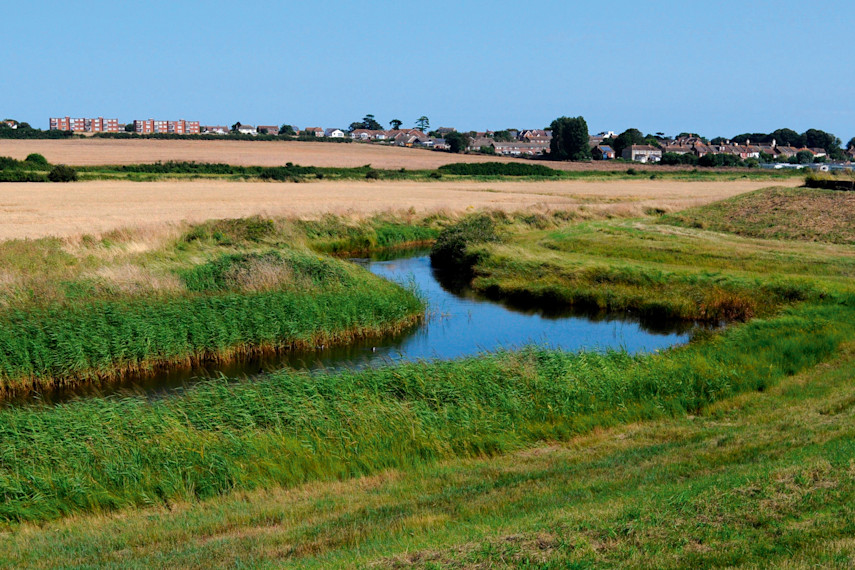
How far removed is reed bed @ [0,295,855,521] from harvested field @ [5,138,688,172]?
254 ft

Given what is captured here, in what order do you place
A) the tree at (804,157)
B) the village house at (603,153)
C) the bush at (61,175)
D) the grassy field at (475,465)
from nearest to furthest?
the grassy field at (475,465) → the bush at (61,175) → the village house at (603,153) → the tree at (804,157)

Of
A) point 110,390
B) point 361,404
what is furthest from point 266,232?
point 361,404

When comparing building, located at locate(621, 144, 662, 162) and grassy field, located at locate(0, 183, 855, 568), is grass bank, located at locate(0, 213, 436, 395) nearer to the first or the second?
grassy field, located at locate(0, 183, 855, 568)

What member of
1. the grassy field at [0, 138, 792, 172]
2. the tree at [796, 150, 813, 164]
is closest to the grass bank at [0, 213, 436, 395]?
the grassy field at [0, 138, 792, 172]

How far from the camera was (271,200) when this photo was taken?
5034cm

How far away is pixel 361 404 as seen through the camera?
11.6 m

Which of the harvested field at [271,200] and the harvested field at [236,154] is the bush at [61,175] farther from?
the harvested field at [236,154]

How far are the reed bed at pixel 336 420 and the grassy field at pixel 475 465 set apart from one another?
35 millimetres

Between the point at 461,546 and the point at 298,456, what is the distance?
404cm

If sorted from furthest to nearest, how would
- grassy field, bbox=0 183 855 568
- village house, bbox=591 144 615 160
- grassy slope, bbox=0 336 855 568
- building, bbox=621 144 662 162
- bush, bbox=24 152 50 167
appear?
building, bbox=621 144 662 162 < village house, bbox=591 144 615 160 < bush, bbox=24 152 50 167 < grassy field, bbox=0 183 855 568 < grassy slope, bbox=0 336 855 568

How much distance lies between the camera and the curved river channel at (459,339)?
53.8ft

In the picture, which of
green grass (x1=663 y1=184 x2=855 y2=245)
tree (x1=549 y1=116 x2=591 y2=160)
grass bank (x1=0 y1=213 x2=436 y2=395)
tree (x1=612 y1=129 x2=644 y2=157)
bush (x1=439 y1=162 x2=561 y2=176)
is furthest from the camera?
tree (x1=612 y1=129 x2=644 y2=157)

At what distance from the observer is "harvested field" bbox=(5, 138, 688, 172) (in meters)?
92.4

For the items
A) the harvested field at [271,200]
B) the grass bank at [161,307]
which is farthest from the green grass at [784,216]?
the grass bank at [161,307]
